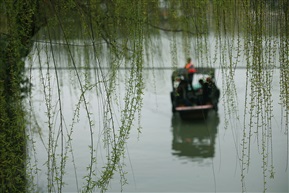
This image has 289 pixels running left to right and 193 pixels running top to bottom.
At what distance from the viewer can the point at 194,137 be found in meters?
6.98

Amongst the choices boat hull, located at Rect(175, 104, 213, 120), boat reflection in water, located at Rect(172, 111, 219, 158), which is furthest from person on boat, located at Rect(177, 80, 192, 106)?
boat reflection in water, located at Rect(172, 111, 219, 158)

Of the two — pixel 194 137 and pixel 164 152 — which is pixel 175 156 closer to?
pixel 164 152

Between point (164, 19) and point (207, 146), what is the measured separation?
2.57 meters

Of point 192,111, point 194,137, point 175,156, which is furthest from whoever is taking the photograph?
point 192,111

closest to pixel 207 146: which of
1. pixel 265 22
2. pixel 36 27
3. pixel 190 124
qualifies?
pixel 190 124

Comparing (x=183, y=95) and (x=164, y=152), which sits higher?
(x=183, y=95)

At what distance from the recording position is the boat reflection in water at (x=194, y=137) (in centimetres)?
592

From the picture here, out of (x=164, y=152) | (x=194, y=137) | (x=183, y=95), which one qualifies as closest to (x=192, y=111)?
(x=183, y=95)

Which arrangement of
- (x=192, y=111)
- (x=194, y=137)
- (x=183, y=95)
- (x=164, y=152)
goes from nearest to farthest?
(x=164, y=152)
(x=194, y=137)
(x=183, y=95)
(x=192, y=111)

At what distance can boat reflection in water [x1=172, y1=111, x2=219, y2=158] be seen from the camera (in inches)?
233

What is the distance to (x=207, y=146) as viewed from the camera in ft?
20.5

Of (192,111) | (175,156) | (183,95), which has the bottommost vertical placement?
(175,156)

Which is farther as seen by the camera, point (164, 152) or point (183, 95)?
point (183, 95)

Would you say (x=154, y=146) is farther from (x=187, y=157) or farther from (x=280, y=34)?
(x=280, y=34)
